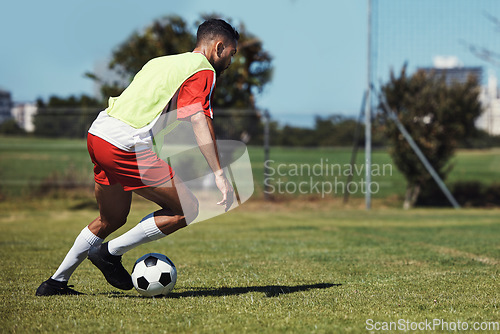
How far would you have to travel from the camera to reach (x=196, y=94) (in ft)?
13.1

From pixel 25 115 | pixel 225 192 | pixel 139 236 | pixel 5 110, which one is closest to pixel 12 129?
pixel 25 115

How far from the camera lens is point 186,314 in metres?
3.88

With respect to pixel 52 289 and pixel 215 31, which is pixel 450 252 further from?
pixel 52 289

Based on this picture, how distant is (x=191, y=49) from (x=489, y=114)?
945cm

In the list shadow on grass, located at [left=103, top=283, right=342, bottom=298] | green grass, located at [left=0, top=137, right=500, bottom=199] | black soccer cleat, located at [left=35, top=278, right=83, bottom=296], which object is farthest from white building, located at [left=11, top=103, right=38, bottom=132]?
shadow on grass, located at [left=103, top=283, right=342, bottom=298]

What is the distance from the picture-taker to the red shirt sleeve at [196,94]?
3.99m

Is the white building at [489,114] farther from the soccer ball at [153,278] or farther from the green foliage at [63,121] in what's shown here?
the soccer ball at [153,278]

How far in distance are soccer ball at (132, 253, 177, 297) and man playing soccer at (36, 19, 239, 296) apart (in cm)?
23

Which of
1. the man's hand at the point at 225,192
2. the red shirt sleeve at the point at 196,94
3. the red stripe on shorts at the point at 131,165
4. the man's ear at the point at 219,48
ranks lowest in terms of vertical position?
the man's hand at the point at 225,192

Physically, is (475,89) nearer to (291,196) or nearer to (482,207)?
(482,207)

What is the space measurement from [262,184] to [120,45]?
6377 mm

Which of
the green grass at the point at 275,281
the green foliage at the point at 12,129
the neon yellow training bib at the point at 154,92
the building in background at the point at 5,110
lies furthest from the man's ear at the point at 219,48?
the building in background at the point at 5,110

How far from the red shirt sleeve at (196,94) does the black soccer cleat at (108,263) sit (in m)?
1.27

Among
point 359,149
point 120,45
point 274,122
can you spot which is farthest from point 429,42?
point 120,45
